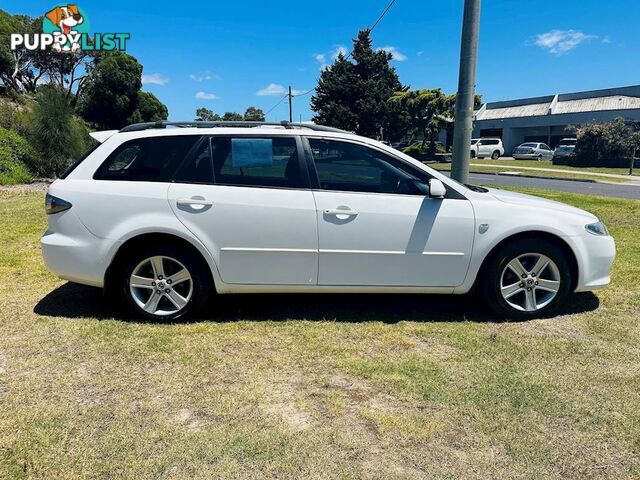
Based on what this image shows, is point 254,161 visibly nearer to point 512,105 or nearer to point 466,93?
point 466,93

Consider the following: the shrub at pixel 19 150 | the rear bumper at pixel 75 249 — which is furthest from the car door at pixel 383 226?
the shrub at pixel 19 150

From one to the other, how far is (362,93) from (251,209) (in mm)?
40692

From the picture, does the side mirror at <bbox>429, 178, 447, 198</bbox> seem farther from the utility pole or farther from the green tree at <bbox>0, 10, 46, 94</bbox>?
the green tree at <bbox>0, 10, 46, 94</bbox>

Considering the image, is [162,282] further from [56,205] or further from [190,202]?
[56,205]

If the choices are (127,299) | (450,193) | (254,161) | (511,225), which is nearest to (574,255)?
(511,225)

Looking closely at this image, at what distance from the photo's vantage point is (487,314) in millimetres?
4344

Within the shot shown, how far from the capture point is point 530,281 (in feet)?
13.6

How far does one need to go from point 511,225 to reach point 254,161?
2.21 m

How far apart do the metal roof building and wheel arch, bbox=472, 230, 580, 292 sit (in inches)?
1583

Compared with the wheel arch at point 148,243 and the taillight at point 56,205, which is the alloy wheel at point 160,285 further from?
the taillight at point 56,205

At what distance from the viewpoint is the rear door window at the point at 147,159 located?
3992 millimetres

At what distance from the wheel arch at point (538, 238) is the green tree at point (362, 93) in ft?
125

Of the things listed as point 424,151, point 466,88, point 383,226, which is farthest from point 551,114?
point 383,226

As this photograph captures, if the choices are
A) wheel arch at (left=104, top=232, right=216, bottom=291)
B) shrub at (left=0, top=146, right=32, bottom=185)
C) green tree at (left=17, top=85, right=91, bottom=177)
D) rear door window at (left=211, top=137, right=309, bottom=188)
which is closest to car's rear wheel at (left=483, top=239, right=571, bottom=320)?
rear door window at (left=211, top=137, right=309, bottom=188)
